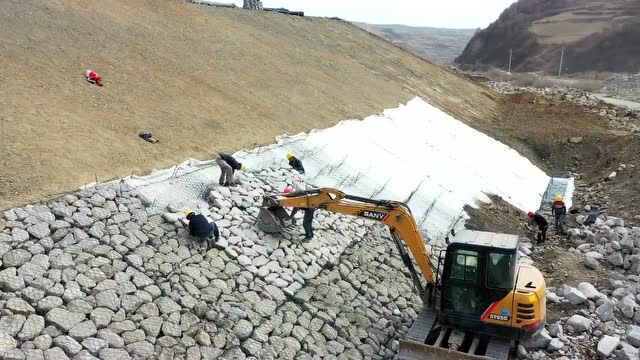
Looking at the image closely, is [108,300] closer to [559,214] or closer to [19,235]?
[19,235]

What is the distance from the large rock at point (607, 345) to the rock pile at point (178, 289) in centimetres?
381

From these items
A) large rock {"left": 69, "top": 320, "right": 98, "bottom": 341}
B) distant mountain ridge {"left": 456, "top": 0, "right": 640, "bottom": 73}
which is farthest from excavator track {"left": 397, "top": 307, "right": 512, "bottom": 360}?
distant mountain ridge {"left": 456, "top": 0, "right": 640, "bottom": 73}

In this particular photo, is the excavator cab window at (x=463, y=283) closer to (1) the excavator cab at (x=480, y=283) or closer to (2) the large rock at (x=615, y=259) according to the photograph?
(1) the excavator cab at (x=480, y=283)

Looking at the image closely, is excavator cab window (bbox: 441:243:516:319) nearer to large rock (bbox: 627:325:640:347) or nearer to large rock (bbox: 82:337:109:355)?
large rock (bbox: 627:325:640:347)

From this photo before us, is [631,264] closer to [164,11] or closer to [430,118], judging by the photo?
[430,118]

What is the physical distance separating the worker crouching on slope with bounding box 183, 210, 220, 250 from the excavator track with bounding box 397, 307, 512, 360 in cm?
428

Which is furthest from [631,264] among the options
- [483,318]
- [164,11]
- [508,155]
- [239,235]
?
[164,11]

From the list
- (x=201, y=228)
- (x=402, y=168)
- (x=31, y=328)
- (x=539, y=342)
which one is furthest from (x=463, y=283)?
(x=402, y=168)

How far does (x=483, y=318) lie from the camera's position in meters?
10.2

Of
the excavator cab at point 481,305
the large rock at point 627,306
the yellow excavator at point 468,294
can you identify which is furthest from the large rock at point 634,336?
the excavator cab at point 481,305

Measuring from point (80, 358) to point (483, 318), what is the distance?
22.8ft

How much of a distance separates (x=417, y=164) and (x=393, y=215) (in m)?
10.00

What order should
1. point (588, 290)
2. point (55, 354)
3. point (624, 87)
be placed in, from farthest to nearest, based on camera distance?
point (624, 87) → point (588, 290) → point (55, 354)

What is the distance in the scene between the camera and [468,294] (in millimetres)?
10336
